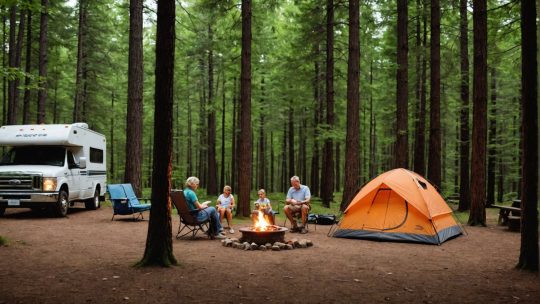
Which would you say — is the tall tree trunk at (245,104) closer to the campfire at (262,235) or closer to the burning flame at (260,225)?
the burning flame at (260,225)

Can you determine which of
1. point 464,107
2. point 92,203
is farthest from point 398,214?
point 92,203

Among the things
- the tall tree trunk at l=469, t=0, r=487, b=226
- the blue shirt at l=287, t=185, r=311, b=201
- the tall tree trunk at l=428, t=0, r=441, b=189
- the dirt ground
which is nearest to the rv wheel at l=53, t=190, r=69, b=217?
the dirt ground

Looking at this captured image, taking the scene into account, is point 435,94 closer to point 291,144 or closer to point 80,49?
point 291,144

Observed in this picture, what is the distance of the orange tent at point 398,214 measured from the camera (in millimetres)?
9415

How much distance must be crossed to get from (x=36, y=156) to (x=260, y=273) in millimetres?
10170

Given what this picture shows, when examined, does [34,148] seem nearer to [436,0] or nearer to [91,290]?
[91,290]

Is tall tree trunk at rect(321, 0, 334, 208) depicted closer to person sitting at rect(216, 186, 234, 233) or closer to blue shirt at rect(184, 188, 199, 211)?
person sitting at rect(216, 186, 234, 233)

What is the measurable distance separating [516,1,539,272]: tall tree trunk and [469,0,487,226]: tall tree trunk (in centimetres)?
595

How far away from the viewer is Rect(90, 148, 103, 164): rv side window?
15.1 meters

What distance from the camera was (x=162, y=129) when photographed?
6188 millimetres

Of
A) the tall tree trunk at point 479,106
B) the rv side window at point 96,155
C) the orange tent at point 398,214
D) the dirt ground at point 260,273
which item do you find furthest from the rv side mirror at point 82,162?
the tall tree trunk at point 479,106

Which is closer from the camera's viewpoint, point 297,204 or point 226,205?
point 297,204

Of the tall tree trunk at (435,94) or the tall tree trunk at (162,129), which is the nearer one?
the tall tree trunk at (162,129)

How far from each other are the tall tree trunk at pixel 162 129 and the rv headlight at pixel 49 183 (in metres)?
7.39
